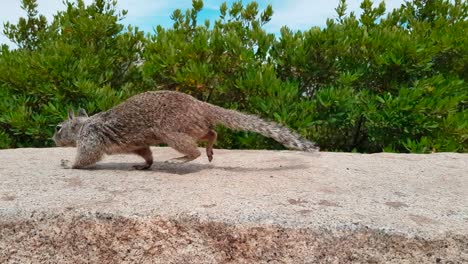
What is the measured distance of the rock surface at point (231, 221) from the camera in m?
2.56

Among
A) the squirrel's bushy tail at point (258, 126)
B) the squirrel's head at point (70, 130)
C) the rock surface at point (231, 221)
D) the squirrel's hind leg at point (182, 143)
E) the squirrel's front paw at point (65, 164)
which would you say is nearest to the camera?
the rock surface at point (231, 221)

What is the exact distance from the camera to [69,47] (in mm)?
6840

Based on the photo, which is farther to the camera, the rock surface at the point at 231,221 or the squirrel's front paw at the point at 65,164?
the squirrel's front paw at the point at 65,164

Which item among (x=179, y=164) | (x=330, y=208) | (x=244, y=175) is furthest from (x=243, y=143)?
(x=330, y=208)

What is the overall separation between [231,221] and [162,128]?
4.80 ft

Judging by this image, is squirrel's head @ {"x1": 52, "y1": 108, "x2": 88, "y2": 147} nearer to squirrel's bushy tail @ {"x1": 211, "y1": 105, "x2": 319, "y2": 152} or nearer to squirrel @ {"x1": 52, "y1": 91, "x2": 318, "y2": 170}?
squirrel @ {"x1": 52, "y1": 91, "x2": 318, "y2": 170}

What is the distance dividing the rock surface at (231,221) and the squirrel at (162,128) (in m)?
0.48

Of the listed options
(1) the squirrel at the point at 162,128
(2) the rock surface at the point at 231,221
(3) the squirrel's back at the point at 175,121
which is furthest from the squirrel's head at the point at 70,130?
(2) the rock surface at the point at 231,221

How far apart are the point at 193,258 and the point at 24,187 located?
1436 mm

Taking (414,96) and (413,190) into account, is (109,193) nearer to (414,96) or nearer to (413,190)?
(413,190)

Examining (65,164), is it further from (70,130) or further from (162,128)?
(162,128)

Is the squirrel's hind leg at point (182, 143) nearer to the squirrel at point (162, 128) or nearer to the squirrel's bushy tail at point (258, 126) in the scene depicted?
the squirrel at point (162, 128)

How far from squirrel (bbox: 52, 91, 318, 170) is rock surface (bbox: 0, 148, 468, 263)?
48 centimetres

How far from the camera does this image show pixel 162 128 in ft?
12.8
